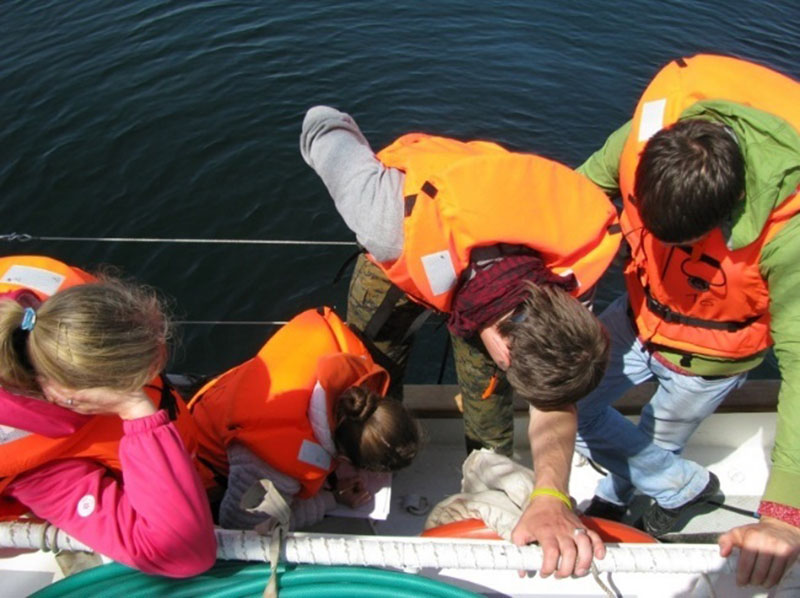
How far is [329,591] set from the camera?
163 cm

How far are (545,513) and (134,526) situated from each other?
0.95 metres

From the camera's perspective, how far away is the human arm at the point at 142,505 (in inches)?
64.0

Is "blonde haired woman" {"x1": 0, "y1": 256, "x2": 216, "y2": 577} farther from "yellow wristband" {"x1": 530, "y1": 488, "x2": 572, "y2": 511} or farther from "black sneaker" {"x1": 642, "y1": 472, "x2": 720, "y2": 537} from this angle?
"black sneaker" {"x1": 642, "y1": 472, "x2": 720, "y2": 537}

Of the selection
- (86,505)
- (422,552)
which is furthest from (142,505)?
(422,552)

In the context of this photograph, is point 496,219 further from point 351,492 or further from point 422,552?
point 351,492

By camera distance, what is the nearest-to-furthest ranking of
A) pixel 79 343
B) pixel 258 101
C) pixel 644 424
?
pixel 79 343 < pixel 644 424 < pixel 258 101

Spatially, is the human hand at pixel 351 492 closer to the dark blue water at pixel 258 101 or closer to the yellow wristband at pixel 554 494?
the yellow wristband at pixel 554 494

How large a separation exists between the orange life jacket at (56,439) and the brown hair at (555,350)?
0.96 metres

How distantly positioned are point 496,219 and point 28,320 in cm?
124

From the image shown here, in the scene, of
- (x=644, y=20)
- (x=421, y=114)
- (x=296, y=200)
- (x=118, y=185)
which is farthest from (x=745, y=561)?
(x=644, y=20)

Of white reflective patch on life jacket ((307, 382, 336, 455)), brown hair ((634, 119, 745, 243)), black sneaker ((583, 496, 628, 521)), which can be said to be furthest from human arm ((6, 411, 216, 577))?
black sneaker ((583, 496, 628, 521))

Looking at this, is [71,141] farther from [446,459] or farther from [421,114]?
[446,459]

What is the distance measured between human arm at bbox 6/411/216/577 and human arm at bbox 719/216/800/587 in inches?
47.5

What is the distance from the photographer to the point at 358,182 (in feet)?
7.46
